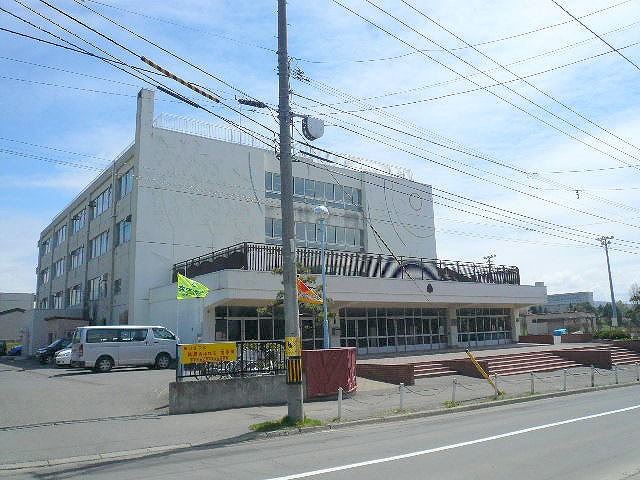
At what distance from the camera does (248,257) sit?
26.9m

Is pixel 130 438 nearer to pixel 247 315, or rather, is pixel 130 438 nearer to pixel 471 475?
pixel 471 475

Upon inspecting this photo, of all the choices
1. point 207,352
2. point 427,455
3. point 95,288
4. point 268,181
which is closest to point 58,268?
point 95,288

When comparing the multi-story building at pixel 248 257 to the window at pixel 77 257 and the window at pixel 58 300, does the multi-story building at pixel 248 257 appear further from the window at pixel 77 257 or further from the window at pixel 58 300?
the window at pixel 58 300

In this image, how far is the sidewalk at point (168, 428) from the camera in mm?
10312

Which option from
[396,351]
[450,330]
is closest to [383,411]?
[396,351]

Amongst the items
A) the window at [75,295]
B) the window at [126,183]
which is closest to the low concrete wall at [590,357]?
the window at [126,183]

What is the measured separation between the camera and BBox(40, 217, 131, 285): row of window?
35.8m

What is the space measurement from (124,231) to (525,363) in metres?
24.5

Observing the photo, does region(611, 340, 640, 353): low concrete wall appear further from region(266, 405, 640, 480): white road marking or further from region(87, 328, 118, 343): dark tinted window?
region(87, 328, 118, 343): dark tinted window

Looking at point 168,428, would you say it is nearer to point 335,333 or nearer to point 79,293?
point 335,333

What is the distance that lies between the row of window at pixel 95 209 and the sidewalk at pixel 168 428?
2319 cm

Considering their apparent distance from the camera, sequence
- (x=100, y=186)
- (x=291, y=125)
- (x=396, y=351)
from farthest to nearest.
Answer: (x=100, y=186)
(x=396, y=351)
(x=291, y=125)

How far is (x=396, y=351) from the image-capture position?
33.6m

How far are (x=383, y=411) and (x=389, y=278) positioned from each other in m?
16.8
